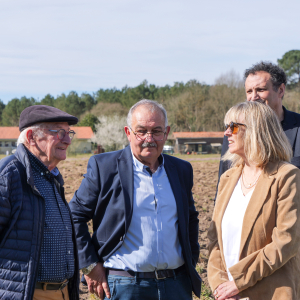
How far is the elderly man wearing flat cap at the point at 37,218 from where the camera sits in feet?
7.62

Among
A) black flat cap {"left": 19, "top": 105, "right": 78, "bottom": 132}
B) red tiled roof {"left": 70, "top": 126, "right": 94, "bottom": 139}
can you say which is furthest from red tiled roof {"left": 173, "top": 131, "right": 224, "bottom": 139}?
black flat cap {"left": 19, "top": 105, "right": 78, "bottom": 132}

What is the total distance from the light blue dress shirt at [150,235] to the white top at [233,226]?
16.4 inches

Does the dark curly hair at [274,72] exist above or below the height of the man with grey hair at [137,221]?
above

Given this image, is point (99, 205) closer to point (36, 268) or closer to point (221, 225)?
point (36, 268)

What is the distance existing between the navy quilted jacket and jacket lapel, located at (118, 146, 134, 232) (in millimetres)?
656

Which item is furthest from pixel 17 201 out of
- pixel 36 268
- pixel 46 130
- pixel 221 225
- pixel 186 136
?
pixel 186 136

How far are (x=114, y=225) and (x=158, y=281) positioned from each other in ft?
1.82

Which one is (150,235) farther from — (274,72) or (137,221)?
(274,72)

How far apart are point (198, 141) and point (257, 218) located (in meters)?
45.9

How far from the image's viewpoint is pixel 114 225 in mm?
2869

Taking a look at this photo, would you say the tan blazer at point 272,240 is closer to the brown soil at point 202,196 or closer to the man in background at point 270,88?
the man in background at point 270,88

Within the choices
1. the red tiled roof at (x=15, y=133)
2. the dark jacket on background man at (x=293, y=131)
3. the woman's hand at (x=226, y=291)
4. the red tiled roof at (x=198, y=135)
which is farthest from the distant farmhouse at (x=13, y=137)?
the woman's hand at (x=226, y=291)

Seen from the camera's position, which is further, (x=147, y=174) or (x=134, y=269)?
(x=147, y=174)

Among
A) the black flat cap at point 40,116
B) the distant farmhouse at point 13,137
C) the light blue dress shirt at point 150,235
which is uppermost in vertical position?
the black flat cap at point 40,116
